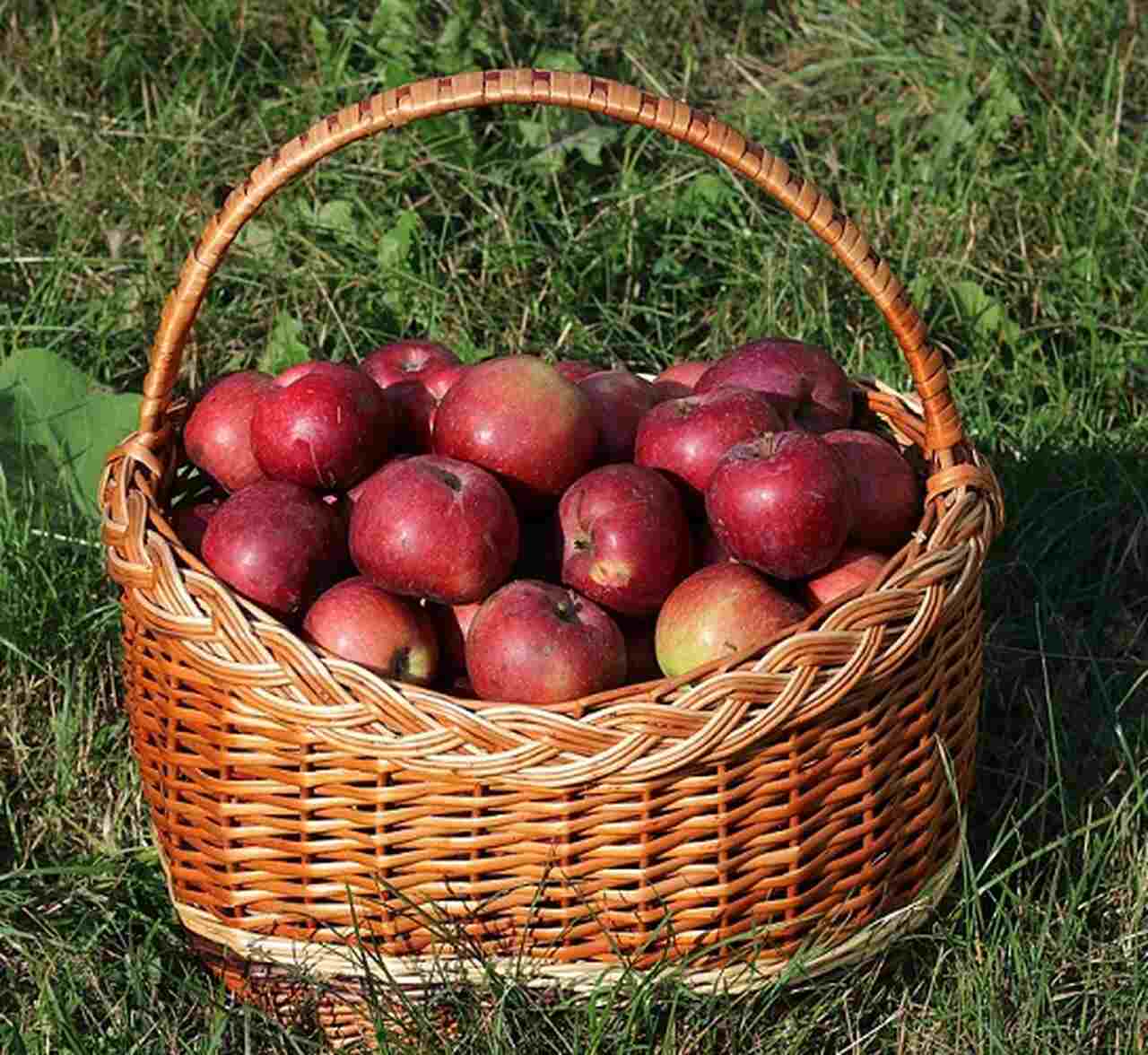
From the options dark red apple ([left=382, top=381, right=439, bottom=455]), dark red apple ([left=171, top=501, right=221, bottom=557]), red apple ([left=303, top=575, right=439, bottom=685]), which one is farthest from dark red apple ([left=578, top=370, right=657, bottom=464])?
dark red apple ([left=171, top=501, right=221, bottom=557])

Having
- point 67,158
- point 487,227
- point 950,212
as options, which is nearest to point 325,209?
point 487,227

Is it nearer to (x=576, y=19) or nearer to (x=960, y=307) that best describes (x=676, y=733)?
(x=960, y=307)

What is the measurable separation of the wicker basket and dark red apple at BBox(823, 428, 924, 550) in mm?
108

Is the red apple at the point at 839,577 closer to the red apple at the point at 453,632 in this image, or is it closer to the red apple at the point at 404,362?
the red apple at the point at 453,632

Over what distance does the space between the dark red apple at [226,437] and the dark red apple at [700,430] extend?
59 cm

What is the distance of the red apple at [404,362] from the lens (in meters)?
2.95

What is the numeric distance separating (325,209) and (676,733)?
2179 millimetres

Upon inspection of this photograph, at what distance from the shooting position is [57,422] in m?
3.36

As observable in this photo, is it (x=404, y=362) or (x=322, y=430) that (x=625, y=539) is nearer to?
(x=322, y=430)

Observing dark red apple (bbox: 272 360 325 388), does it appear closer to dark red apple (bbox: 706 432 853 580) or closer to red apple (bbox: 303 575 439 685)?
red apple (bbox: 303 575 439 685)

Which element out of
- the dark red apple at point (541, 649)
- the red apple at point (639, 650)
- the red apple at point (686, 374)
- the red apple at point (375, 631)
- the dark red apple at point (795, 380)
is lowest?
the red apple at point (639, 650)

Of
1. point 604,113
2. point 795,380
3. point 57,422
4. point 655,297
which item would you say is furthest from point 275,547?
point 655,297

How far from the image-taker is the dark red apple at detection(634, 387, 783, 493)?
264cm

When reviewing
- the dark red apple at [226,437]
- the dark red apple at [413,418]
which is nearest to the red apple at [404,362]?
the dark red apple at [413,418]
